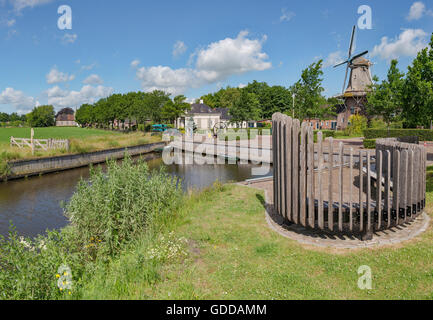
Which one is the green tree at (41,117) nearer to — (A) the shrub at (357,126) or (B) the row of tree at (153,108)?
(B) the row of tree at (153,108)

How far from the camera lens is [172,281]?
15.0 feet

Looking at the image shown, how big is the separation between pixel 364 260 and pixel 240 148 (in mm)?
24272

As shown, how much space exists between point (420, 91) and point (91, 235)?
1353 centimetres

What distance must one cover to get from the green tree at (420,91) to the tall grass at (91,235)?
10.9 m

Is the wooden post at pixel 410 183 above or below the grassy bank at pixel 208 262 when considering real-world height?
above

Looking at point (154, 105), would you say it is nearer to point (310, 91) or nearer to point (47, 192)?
point (310, 91)

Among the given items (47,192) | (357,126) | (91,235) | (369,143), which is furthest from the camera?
(357,126)

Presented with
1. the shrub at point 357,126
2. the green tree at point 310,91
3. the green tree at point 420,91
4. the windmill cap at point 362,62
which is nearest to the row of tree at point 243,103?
the green tree at point 310,91

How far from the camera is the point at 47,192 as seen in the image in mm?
16047

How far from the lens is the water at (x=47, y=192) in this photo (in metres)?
10.8

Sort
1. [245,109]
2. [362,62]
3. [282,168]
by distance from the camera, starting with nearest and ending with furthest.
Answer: [282,168] < [245,109] < [362,62]

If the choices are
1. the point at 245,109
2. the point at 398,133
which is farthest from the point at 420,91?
the point at 245,109
